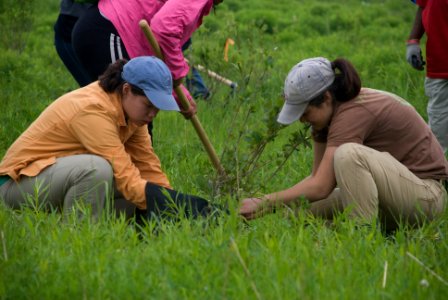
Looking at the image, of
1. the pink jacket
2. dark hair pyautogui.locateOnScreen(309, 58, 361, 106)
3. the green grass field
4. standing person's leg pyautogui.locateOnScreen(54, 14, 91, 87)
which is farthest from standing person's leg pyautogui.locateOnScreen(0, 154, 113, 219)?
standing person's leg pyautogui.locateOnScreen(54, 14, 91, 87)

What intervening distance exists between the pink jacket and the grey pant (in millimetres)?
762

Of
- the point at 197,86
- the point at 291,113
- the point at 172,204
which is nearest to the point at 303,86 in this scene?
the point at 291,113

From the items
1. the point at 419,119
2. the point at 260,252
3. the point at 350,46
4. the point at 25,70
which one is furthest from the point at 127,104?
the point at 350,46

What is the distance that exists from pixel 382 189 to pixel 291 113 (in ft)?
1.95

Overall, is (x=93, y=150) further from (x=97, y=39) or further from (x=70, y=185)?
(x=97, y=39)

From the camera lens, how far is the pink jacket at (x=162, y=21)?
450 centimetres

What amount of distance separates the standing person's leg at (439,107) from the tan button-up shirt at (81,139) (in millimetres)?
2399

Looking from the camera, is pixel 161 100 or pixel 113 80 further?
pixel 113 80

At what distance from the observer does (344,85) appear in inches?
164

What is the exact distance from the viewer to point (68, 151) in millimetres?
4289

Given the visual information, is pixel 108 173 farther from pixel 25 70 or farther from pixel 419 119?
pixel 25 70

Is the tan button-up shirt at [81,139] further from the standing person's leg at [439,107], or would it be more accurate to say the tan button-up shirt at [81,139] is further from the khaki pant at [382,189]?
the standing person's leg at [439,107]

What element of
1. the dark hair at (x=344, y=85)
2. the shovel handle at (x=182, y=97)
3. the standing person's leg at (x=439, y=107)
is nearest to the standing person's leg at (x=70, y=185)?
the shovel handle at (x=182, y=97)

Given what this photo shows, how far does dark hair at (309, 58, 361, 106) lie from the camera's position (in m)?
4.15
